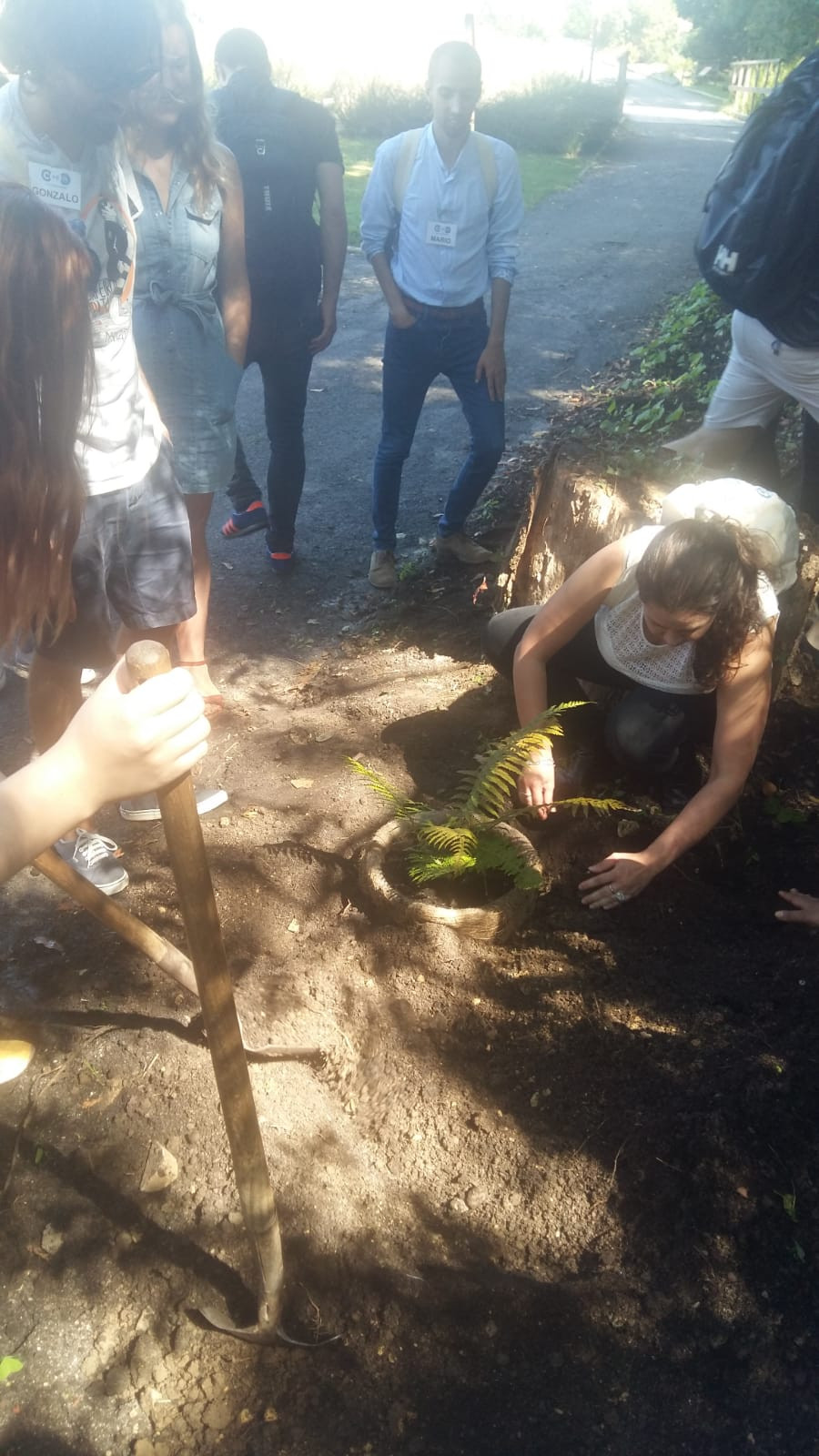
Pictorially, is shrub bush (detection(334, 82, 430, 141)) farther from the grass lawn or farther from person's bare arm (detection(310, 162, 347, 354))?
person's bare arm (detection(310, 162, 347, 354))

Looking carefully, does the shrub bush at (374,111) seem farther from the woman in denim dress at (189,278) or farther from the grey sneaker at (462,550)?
the woman in denim dress at (189,278)

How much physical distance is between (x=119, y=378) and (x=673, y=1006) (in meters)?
2.22

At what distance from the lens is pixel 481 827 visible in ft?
9.00

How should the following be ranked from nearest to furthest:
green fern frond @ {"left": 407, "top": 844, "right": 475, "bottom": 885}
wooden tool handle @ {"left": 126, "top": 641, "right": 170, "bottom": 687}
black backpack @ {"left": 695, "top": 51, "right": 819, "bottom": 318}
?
wooden tool handle @ {"left": 126, "top": 641, "right": 170, "bottom": 687}
green fern frond @ {"left": 407, "top": 844, "right": 475, "bottom": 885}
black backpack @ {"left": 695, "top": 51, "right": 819, "bottom": 318}

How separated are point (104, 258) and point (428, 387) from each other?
2300mm


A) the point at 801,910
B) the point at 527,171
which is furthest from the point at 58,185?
the point at 527,171

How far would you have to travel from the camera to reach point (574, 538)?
387 cm

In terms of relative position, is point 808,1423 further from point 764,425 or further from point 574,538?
point 764,425

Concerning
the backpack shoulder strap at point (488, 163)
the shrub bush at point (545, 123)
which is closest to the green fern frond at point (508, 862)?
the backpack shoulder strap at point (488, 163)

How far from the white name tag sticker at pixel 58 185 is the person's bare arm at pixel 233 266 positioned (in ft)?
3.02

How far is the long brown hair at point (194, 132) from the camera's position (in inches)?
113

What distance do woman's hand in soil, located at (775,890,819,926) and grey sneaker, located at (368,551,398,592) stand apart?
2.73 meters

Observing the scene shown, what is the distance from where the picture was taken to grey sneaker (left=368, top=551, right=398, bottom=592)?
4910 mm

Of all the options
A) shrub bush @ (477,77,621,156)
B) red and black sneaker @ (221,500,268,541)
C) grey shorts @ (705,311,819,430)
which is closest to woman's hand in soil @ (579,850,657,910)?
grey shorts @ (705,311,819,430)
